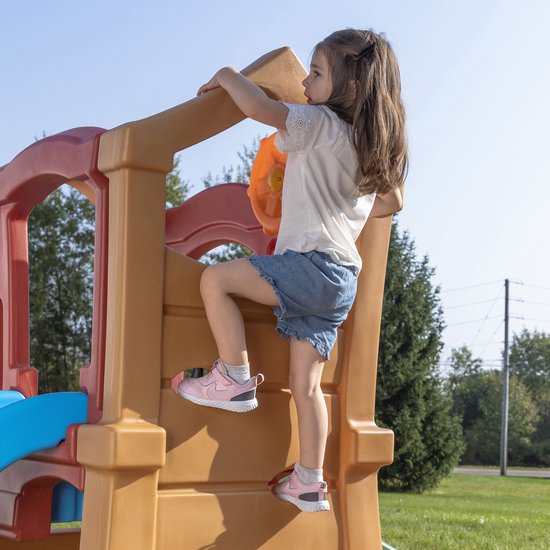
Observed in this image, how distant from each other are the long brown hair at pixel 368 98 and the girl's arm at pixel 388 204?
0.24 m

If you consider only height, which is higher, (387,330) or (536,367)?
(387,330)

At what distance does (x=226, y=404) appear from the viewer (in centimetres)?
247

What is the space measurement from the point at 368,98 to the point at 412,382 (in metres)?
12.2

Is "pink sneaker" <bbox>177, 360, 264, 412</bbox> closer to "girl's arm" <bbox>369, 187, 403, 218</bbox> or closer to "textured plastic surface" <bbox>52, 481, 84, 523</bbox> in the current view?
"girl's arm" <bbox>369, 187, 403, 218</bbox>

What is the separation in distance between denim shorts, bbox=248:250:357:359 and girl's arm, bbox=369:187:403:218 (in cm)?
36

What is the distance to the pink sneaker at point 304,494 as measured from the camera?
2.52 metres

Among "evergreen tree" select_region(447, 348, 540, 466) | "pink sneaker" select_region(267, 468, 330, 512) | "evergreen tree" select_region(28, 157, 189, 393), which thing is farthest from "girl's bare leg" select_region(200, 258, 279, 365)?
"evergreen tree" select_region(447, 348, 540, 466)

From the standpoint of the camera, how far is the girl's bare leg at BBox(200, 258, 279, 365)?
246 cm

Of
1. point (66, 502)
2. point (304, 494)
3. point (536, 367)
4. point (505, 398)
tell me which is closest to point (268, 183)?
point (304, 494)

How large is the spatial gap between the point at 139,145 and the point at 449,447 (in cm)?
1322

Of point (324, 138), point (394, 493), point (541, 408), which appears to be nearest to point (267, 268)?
point (324, 138)

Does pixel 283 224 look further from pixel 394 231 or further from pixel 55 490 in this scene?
pixel 394 231

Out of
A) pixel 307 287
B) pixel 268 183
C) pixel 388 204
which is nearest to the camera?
pixel 307 287

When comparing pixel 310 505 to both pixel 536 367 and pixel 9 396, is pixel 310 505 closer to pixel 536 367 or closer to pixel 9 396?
pixel 9 396
